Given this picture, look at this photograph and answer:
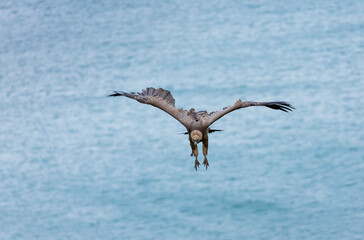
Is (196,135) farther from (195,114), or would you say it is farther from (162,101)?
(162,101)

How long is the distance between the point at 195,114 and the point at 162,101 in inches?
19.3

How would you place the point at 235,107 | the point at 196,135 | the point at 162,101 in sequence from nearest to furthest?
the point at 196,135
the point at 235,107
the point at 162,101

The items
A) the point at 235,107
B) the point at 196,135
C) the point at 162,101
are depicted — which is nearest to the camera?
the point at 196,135

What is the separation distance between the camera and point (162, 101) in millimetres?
10625

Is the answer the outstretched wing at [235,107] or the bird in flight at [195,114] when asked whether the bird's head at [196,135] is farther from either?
the outstretched wing at [235,107]

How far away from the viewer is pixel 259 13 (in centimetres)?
2530

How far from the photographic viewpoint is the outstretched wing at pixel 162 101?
34.1ft

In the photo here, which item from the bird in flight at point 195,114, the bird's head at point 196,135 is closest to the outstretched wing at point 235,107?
the bird in flight at point 195,114

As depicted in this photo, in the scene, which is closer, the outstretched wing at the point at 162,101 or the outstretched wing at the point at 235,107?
the outstretched wing at the point at 235,107

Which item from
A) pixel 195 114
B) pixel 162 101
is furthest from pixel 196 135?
pixel 162 101

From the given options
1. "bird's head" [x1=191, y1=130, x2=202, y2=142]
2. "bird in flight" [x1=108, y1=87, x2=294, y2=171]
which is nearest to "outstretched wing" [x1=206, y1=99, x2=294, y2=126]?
"bird in flight" [x1=108, y1=87, x2=294, y2=171]

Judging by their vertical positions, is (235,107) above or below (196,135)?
above

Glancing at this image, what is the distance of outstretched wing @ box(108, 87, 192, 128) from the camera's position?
10383 mm

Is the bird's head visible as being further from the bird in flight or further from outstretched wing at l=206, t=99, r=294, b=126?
outstretched wing at l=206, t=99, r=294, b=126
